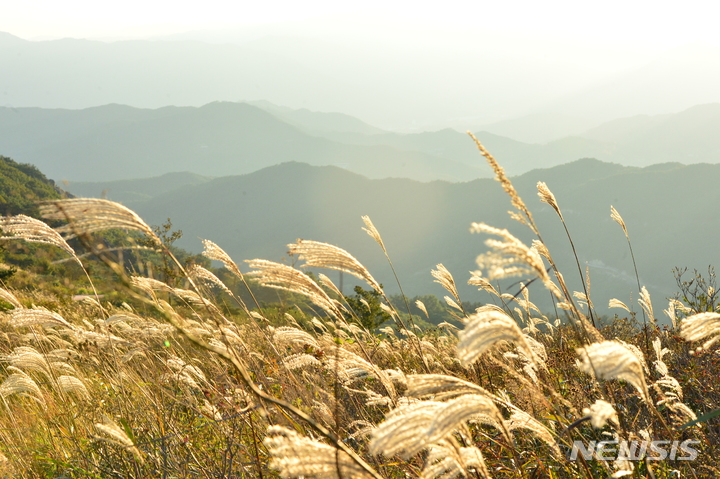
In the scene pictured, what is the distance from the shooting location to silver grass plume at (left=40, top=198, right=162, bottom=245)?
104 centimetres

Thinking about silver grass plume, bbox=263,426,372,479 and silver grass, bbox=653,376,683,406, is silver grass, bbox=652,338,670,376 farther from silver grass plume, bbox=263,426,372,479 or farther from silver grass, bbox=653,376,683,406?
silver grass plume, bbox=263,426,372,479

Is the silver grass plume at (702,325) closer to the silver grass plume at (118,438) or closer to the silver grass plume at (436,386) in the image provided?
the silver grass plume at (436,386)

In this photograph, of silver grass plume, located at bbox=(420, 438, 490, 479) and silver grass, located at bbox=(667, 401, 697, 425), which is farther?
silver grass, located at bbox=(667, 401, 697, 425)

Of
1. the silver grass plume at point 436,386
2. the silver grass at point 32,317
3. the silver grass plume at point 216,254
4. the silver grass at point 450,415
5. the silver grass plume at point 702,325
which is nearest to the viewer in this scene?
the silver grass at point 450,415

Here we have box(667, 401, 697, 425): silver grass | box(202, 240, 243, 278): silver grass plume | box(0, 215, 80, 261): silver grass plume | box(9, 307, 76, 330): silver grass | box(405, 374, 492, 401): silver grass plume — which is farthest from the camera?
box(9, 307, 76, 330): silver grass

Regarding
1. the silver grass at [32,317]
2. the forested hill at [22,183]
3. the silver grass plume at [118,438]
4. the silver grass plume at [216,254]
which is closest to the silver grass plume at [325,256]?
the silver grass plume at [216,254]

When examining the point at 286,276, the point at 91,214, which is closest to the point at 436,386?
the point at 286,276

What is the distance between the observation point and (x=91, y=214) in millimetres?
1102

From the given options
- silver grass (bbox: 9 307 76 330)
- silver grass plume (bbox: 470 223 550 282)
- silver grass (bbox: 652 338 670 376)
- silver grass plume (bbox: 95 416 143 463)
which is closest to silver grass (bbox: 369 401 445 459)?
silver grass plume (bbox: 470 223 550 282)

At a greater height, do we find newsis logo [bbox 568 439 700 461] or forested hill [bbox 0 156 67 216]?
newsis logo [bbox 568 439 700 461]

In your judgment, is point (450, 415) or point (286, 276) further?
point (286, 276)

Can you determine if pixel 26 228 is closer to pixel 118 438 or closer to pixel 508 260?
pixel 118 438

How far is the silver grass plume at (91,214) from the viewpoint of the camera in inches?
41.1

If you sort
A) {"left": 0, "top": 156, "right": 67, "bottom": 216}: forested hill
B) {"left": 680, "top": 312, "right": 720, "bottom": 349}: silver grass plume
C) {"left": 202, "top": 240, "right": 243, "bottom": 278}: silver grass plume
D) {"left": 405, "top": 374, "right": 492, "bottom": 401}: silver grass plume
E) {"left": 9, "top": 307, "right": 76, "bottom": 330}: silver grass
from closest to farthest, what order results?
{"left": 405, "top": 374, "right": 492, "bottom": 401}: silver grass plume < {"left": 680, "top": 312, "right": 720, "bottom": 349}: silver grass plume < {"left": 202, "top": 240, "right": 243, "bottom": 278}: silver grass plume < {"left": 9, "top": 307, "right": 76, "bottom": 330}: silver grass < {"left": 0, "top": 156, "right": 67, "bottom": 216}: forested hill
